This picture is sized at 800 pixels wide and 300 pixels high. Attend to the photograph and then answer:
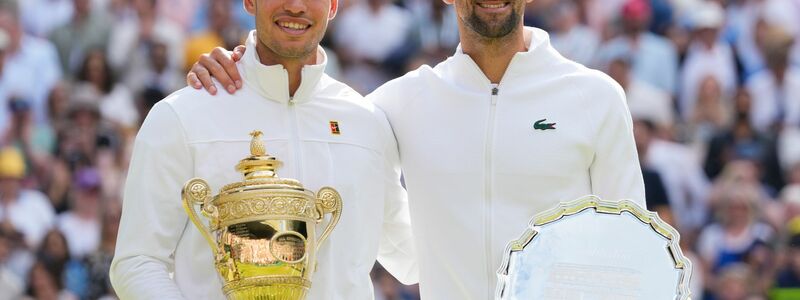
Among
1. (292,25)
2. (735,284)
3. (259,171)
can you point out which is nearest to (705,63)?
(735,284)

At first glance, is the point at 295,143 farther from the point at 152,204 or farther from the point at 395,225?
the point at 395,225

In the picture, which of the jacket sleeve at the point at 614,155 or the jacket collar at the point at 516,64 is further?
the jacket collar at the point at 516,64

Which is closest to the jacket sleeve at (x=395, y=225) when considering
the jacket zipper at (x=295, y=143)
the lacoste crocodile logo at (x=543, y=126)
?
the jacket zipper at (x=295, y=143)

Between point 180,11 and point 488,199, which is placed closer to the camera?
point 488,199

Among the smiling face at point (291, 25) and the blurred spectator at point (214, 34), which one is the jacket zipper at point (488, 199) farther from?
the blurred spectator at point (214, 34)

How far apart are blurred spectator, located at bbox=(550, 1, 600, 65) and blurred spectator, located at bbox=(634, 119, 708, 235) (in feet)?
2.61

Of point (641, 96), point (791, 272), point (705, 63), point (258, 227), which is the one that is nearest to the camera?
point (258, 227)

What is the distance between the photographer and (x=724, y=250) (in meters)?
10.9

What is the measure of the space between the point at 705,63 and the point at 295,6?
6.62 m

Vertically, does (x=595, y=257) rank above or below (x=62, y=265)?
below

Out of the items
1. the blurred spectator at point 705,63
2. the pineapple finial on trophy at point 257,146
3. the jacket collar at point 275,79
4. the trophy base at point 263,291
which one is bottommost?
the trophy base at point 263,291

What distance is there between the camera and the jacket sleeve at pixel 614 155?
6.06 m

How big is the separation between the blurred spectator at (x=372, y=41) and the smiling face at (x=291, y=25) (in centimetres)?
614

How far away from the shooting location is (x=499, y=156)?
612cm
